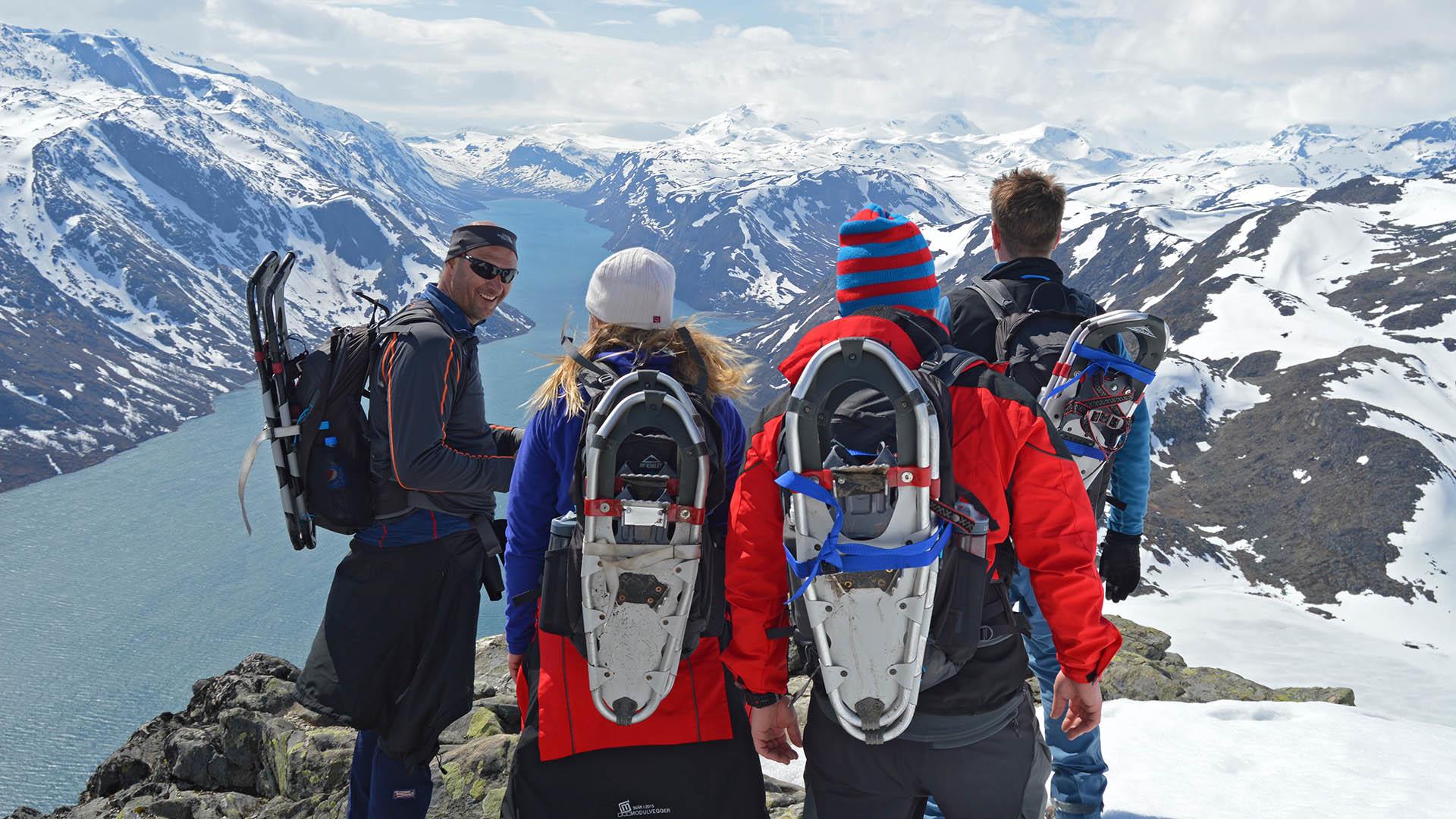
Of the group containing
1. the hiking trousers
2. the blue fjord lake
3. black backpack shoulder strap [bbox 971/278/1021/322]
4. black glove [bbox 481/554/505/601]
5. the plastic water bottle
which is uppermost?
black backpack shoulder strap [bbox 971/278/1021/322]

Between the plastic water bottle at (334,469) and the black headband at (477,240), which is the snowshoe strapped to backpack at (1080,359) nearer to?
the black headband at (477,240)

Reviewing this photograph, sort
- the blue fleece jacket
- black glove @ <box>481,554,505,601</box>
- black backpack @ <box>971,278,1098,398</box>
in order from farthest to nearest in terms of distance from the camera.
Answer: black glove @ <box>481,554,505,601</box> → black backpack @ <box>971,278,1098,398</box> → the blue fleece jacket

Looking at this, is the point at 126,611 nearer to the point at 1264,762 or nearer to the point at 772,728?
the point at 1264,762

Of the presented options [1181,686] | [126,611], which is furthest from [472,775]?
[126,611]

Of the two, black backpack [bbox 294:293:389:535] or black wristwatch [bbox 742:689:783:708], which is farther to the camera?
black backpack [bbox 294:293:389:535]

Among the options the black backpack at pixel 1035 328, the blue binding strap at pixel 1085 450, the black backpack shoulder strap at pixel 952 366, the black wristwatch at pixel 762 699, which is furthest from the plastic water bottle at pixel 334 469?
the blue binding strap at pixel 1085 450

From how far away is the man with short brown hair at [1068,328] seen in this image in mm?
5320

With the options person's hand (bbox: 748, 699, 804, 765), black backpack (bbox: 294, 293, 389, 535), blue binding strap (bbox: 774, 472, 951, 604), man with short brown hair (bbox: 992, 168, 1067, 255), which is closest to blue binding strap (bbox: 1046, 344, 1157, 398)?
man with short brown hair (bbox: 992, 168, 1067, 255)

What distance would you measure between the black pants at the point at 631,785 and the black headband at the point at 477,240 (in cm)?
318

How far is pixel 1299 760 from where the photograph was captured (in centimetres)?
816

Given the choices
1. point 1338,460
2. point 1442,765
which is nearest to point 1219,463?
point 1338,460

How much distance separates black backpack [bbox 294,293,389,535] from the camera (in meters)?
5.36

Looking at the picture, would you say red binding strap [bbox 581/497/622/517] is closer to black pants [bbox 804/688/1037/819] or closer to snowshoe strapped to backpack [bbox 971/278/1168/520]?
black pants [bbox 804/688/1037/819]

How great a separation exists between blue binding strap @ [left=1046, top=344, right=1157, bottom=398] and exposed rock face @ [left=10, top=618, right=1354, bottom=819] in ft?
11.5
